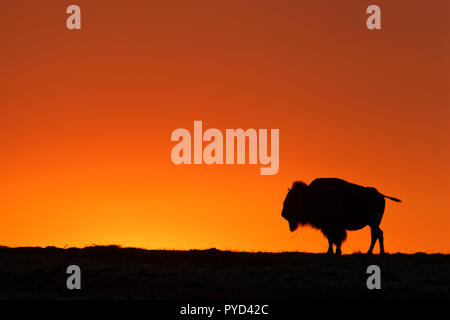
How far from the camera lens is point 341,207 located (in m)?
32.2

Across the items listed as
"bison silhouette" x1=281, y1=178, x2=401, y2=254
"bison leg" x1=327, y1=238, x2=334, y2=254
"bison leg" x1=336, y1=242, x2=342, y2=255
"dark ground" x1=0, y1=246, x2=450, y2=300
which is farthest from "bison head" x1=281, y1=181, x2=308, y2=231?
"dark ground" x1=0, y1=246, x2=450, y2=300

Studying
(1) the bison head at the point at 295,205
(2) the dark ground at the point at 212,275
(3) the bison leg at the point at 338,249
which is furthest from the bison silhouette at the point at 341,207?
(2) the dark ground at the point at 212,275

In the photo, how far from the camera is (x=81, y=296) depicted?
19.8 meters

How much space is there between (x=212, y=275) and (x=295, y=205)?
10.5 m

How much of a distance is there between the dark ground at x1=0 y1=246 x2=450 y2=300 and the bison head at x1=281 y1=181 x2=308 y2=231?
470 centimetres

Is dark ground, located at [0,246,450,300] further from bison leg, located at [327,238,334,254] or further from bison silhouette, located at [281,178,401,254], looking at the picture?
bison silhouette, located at [281,178,401,254]

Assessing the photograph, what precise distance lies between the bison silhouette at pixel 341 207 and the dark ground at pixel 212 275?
333 cm

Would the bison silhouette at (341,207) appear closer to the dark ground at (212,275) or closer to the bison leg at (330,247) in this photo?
the bison leg at (330,247)

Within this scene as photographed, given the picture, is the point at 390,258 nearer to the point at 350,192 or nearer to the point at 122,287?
the point at 350,192

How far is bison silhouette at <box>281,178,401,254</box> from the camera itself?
32.0 meters

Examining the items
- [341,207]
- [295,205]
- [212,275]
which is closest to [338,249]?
[341,207]

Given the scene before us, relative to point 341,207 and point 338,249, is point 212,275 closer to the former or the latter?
point 338,249
